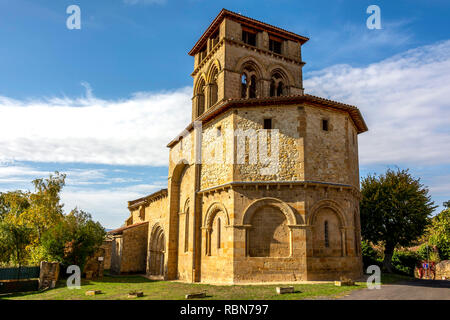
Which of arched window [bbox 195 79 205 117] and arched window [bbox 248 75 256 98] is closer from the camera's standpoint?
arched window [bbox 248 75 256 98]

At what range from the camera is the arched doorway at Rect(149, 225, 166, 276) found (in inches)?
1073

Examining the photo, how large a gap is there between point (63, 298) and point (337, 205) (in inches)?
566

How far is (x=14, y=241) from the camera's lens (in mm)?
30953

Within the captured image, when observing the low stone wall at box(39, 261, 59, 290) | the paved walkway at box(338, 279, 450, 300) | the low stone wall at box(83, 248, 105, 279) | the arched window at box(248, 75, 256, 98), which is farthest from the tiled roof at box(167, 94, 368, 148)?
the low stone wall at box(83, 248, 105, 279)

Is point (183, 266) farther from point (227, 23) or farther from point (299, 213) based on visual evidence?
point (227, 23)

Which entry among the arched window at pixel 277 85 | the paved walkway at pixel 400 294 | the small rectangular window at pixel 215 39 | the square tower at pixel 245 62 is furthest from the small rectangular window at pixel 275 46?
the paved walkway at pixel 400 294

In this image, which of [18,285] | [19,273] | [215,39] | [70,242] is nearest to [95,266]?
[70,242]

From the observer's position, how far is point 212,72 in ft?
88.9

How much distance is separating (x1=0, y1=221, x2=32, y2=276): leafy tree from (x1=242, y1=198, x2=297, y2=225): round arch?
79.2ft

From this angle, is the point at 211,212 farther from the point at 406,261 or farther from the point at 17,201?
the point at 17,201

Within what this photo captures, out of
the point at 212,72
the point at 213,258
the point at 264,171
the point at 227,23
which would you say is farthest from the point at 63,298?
the point at 227,23

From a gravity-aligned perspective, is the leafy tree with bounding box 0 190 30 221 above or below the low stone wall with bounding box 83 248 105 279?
above

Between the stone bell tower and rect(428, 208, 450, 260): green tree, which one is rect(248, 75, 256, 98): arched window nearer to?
the stone bell tower
